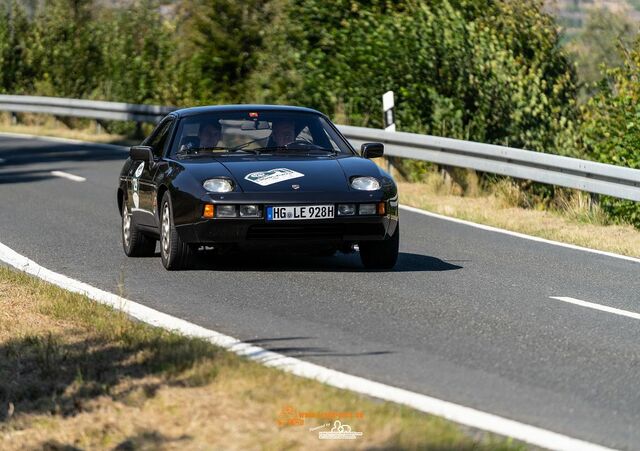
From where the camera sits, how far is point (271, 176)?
34.6 feet

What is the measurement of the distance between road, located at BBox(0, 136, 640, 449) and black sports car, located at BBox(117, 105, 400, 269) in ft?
0.94

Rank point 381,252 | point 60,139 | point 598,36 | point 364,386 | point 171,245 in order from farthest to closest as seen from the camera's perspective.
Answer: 1. point 598,36
2. point 60,139
3. point 381,252
4. point 171,245
5. point 364,386

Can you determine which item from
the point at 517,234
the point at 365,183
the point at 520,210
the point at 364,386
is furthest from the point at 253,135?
the point at 520,210

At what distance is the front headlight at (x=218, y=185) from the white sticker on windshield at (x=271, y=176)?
15cm

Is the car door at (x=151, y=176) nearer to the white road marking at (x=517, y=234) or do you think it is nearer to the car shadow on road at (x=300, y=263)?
the car shadow on road at (x=300, y=263)

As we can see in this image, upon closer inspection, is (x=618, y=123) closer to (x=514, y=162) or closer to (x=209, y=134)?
(x=514, y=162)

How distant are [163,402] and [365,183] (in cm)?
497

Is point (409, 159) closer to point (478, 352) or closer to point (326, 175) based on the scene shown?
point (326, 175)

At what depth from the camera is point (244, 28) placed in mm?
31625

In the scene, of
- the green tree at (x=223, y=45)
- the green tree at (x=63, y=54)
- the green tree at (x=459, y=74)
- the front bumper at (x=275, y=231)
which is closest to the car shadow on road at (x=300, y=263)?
the front bumper at (x=275, y=231)

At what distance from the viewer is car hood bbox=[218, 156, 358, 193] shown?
411 inches

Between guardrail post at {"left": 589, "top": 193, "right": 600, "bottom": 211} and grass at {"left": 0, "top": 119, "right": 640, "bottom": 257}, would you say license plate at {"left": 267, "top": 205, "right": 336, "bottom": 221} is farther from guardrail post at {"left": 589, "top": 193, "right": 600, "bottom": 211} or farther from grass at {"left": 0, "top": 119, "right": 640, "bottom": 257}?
guardrail post at {"left": 589, "top": 193, "right": 600, "bottom": 211}

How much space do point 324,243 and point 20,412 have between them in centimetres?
474

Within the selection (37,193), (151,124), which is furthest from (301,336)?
(151,124)
